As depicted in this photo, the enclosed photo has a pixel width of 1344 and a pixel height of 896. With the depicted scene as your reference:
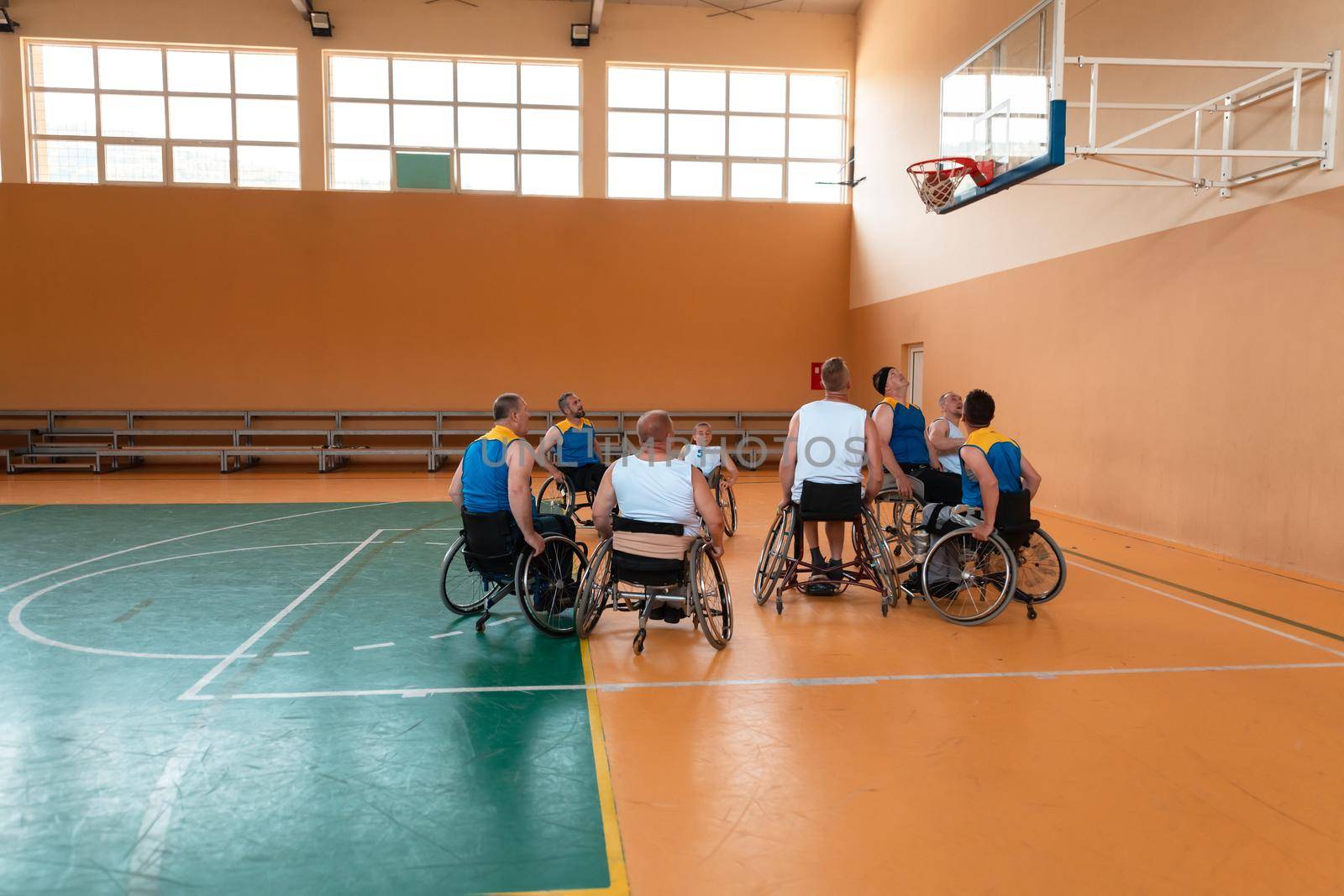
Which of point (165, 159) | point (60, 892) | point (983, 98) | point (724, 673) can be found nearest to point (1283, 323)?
point (983, 98)

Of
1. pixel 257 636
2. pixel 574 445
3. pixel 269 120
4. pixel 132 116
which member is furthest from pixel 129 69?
pixel 257 636

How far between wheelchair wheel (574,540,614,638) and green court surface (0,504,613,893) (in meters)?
0.16

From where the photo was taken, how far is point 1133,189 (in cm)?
696

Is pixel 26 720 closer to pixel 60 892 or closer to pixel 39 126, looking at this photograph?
pixel 60 892

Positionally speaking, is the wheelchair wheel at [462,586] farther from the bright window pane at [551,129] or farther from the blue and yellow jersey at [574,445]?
the bright window pane at [551,129]

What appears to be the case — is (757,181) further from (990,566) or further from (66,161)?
(66,161)

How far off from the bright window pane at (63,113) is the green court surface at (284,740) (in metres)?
9.56

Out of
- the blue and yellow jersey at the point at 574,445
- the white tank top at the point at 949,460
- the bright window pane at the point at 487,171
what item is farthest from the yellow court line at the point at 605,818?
the bright window pane at the point at 487,171

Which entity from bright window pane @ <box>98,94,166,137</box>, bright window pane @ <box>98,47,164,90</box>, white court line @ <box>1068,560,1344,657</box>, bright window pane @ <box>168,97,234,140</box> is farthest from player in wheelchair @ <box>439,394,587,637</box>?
bright window pane @ <box>98,47,164,90</box>

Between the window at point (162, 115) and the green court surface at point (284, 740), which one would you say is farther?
the window at point (162, 115)

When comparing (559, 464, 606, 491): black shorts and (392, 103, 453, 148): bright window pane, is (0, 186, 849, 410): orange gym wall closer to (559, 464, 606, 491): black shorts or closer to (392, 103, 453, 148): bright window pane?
(392, 103, 453, 148): bright window pane

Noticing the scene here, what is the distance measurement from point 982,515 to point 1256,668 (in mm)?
1365

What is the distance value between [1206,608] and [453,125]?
1155 cm

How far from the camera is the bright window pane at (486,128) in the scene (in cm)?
1267
